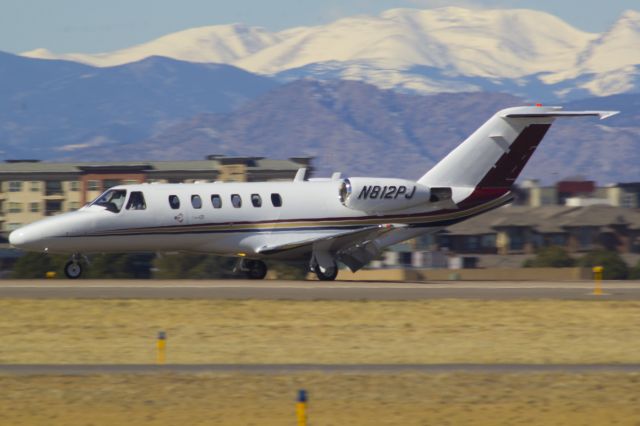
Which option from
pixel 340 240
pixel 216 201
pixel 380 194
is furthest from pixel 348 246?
pixel 216 201

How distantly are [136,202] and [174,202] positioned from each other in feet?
3.77

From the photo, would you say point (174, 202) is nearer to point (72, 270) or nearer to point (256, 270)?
point (72, 270)

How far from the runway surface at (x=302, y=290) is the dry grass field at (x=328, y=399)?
12142 millimetres

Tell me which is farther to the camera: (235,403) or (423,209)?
(423,209)

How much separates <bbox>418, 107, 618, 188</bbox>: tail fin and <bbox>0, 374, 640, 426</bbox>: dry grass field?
19522mm

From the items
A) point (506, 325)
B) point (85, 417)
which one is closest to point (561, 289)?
point (506, 325)

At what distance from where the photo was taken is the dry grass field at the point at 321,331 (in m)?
27.3

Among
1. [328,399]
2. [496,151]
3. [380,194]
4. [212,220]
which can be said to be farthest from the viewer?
[496,151]

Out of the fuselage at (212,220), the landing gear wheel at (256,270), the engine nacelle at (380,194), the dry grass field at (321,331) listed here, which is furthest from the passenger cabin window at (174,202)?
the dry grass field at (321,331)

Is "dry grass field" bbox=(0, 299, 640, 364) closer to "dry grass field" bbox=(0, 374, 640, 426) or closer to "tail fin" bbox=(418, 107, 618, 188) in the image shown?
"dry grass field" bbox=(0, 374, 640, 426)

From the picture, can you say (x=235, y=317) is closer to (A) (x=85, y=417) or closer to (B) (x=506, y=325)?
(B) (x=506, y=325)

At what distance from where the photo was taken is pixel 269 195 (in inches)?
1692

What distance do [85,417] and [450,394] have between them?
19.9 ft

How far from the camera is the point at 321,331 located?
101 feet
